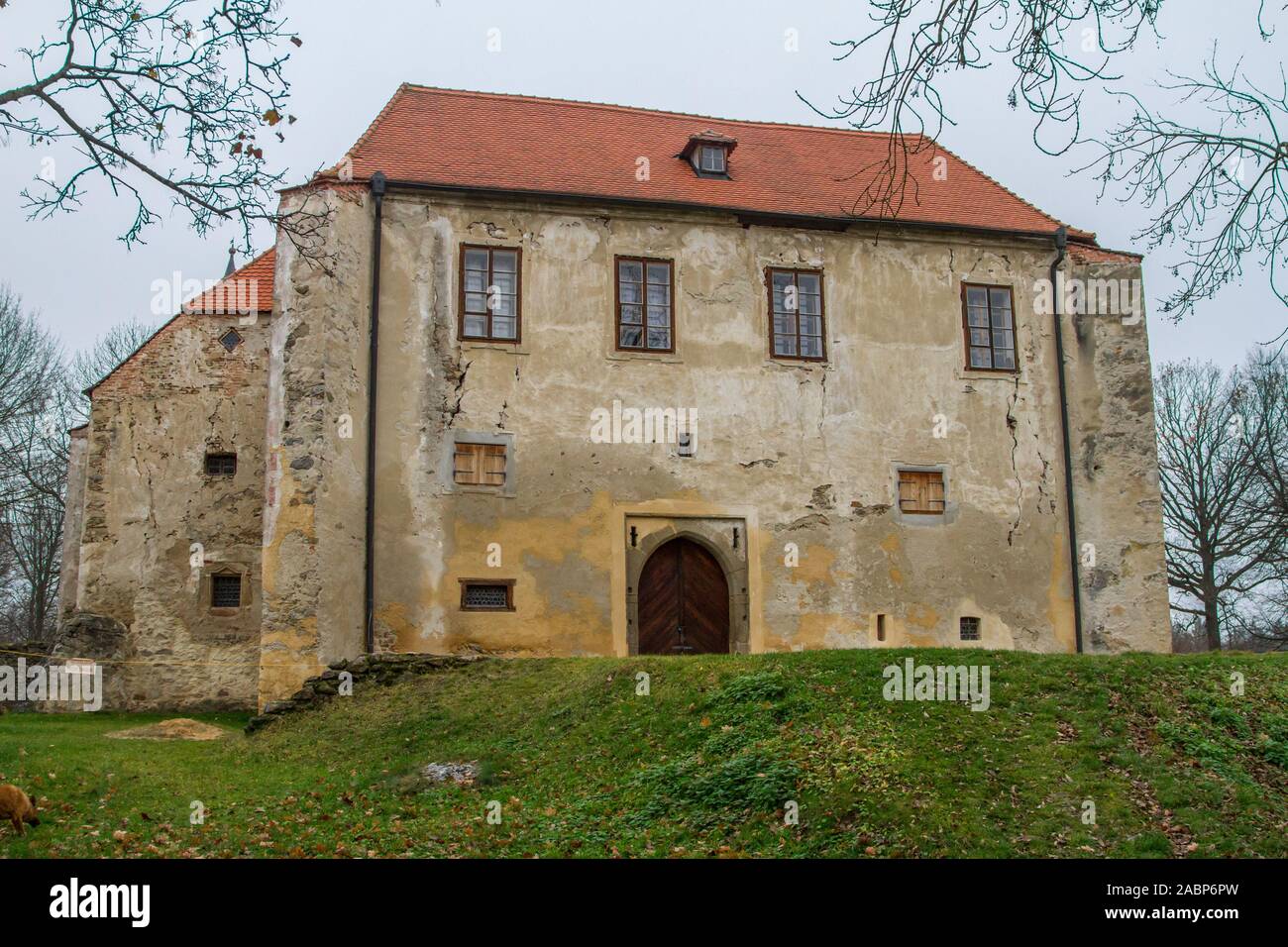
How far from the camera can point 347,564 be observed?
16609 mm

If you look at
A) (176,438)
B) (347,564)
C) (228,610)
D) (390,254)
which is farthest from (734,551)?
(176,438)

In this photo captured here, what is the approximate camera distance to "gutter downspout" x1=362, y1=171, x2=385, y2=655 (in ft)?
55.4

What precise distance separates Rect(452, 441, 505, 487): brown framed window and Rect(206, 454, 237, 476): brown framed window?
216 inches

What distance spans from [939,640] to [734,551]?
352 centimetres

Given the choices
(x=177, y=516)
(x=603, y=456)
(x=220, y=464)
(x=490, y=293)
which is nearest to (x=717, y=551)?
(x=603, y=456)

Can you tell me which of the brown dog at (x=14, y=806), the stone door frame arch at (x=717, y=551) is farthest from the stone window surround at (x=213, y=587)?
the brown dog at (x=14, y=806)

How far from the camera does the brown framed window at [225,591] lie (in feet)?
66.9

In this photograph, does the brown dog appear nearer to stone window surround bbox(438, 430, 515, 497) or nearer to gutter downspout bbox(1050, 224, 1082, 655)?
stone window surround bbox(438, 430, 515, 497)

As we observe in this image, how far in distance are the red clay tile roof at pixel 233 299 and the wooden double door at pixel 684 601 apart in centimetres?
850

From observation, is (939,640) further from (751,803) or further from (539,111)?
(539,111)

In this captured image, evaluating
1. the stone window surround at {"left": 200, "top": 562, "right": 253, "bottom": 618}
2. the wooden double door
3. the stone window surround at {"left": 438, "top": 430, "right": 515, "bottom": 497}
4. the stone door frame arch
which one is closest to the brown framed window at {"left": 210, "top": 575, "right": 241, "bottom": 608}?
the stone window surround at {"left": 200, "top": 562, "right": 253, "bottom": 618}

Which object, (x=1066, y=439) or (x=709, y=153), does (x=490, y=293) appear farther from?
(x=1066, y=439)

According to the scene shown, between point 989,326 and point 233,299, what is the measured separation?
13.3 metres

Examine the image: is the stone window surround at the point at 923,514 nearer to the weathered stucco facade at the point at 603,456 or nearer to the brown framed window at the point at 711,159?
the weathered stucco facade at the point at 603,456
